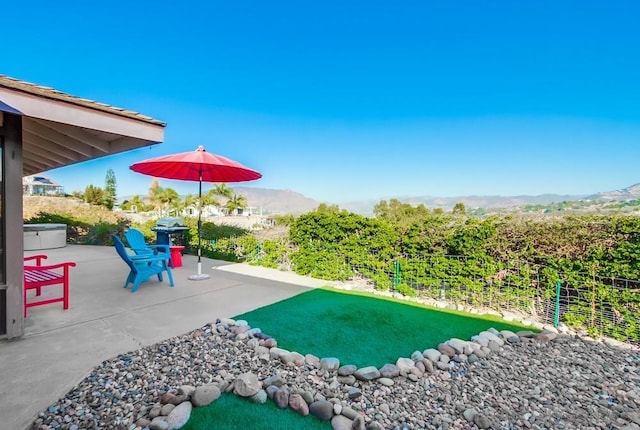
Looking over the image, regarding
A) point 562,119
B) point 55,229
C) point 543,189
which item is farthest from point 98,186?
point 543,189

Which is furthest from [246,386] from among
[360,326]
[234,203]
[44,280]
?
[234,203]

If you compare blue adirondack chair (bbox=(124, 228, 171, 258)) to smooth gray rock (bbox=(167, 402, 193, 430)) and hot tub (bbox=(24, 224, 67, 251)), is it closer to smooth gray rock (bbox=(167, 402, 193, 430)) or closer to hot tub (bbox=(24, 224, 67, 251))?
smooth gray rock (bbox=(167, 402, 193, 430))

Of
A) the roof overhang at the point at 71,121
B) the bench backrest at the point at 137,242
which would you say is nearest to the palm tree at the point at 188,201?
the bench backrest at the point at 137,242

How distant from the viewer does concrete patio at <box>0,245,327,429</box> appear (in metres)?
2.49

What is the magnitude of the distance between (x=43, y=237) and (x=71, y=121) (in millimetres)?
9457

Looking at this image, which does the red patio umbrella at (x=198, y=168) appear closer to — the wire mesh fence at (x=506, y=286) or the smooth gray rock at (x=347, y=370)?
the wire mesh fence at (x=506, y=286)

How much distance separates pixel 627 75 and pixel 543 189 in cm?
3129

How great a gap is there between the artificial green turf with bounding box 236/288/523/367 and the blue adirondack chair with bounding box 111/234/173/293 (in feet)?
7.38

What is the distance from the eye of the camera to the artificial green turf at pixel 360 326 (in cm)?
340

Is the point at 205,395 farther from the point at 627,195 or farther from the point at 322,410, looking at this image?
the point at 627,195

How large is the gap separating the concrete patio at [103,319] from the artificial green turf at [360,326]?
661 millimetres

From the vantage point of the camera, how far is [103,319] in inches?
159

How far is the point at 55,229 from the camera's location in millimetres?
10438

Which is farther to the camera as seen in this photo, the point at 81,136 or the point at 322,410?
the point at 81,136
